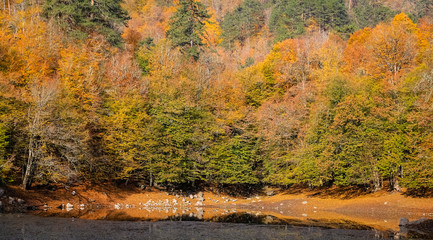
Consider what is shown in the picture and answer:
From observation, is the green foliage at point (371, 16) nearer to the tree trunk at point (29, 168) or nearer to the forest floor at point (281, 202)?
the forest floor at point (281, 202)

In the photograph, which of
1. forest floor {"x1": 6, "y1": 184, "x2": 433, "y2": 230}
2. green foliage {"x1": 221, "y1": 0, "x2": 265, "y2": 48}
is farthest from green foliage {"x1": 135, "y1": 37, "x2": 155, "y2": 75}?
green foliage {"x1": 221, "y1": 0, "x2": 265, "y2": 48}

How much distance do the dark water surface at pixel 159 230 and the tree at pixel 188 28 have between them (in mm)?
47206

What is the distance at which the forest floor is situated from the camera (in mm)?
37688

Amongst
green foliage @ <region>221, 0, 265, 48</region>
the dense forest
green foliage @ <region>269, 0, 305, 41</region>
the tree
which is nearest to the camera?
the dense forest

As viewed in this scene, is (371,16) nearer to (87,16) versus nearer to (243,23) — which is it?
(243,23)

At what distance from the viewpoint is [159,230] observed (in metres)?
27.4

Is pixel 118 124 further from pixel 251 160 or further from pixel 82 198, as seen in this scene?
pixel 251 160

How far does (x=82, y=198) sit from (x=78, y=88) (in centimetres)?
1454

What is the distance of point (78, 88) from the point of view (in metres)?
49.9

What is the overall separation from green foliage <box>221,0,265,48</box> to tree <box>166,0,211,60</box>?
36.4m

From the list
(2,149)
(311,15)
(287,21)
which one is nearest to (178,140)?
(2,149)

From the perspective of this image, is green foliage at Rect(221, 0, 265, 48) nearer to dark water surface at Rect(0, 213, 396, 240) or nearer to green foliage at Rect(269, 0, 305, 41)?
green foliage at Rect(269, 0, 305, 41)

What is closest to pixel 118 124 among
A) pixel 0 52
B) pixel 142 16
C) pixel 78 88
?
pixel 78 88

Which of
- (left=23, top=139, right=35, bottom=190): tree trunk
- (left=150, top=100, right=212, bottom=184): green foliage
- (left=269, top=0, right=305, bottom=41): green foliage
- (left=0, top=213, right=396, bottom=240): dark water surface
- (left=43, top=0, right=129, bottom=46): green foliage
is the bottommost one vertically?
(left=0, top=213, right=396, bottom=240): dark water surface
